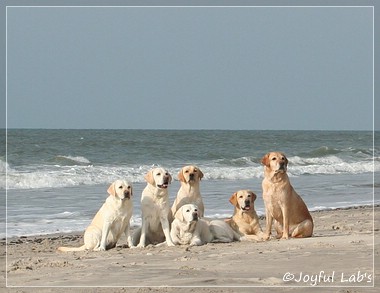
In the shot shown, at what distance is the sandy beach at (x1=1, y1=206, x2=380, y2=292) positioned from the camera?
245 inches

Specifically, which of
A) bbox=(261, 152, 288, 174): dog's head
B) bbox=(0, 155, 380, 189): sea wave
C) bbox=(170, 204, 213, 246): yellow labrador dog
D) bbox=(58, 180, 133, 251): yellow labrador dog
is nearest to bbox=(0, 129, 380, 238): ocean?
bbox=(0, 155, 380, 189): sea wave

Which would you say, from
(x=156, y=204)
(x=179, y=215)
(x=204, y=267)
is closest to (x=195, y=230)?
(x=179, y=215)

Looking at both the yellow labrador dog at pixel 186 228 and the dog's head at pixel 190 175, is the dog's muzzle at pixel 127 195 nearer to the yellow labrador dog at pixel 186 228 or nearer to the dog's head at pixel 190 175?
the yellow labrador dog at pixel 186 228

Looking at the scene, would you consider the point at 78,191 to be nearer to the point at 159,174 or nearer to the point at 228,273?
the point at 159,174

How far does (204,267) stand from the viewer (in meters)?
7.14

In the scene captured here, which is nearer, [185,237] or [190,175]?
[185,237]

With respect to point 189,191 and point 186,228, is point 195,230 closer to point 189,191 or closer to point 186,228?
point 186,228

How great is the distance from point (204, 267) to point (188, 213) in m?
1.65

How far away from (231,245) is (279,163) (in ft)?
3.52

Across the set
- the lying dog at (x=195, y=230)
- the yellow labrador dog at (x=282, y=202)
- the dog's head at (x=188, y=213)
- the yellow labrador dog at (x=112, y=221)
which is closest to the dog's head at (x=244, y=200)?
the yellow labrador dog at (x=282, y=202)

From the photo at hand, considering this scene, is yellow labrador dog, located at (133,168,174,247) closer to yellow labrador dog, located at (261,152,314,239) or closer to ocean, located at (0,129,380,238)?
yellow labrador dog, located at (261,152,314,239)

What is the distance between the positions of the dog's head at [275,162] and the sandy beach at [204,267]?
0.83 m

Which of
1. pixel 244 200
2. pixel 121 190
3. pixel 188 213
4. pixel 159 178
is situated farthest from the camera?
pixel 244 200

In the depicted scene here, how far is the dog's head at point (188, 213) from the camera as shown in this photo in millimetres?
8703
